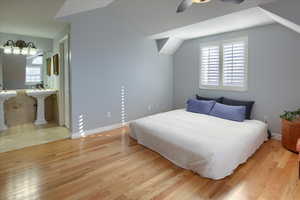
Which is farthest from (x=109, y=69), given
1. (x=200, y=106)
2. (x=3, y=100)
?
(x=3, y=100)

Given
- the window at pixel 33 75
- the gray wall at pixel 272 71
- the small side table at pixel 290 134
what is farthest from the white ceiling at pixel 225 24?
the window at pixel 33 75

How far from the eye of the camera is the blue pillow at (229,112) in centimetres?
381

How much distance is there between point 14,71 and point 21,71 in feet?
0.51

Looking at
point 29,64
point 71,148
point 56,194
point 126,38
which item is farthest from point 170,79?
point 56,194

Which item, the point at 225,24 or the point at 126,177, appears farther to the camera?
the point at 225,24

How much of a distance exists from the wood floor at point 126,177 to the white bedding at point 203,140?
13cm

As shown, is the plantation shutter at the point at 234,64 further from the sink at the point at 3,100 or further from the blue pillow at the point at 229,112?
the sink at the point at 3,100

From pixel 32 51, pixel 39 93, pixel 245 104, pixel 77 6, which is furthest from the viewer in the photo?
pixel 32 51

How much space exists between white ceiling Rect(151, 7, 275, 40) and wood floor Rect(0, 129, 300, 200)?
7.77ft

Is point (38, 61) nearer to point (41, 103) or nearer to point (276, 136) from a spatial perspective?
point (41, 103)

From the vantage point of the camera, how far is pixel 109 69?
14.5 feet

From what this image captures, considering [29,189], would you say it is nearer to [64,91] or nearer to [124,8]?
[64,91]

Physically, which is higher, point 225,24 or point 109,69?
point 225,24

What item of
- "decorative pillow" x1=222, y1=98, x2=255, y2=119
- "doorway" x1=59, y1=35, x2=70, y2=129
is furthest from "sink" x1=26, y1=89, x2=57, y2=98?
"decorative pillow" x1=222, y1=98, x2=255, y2=119
